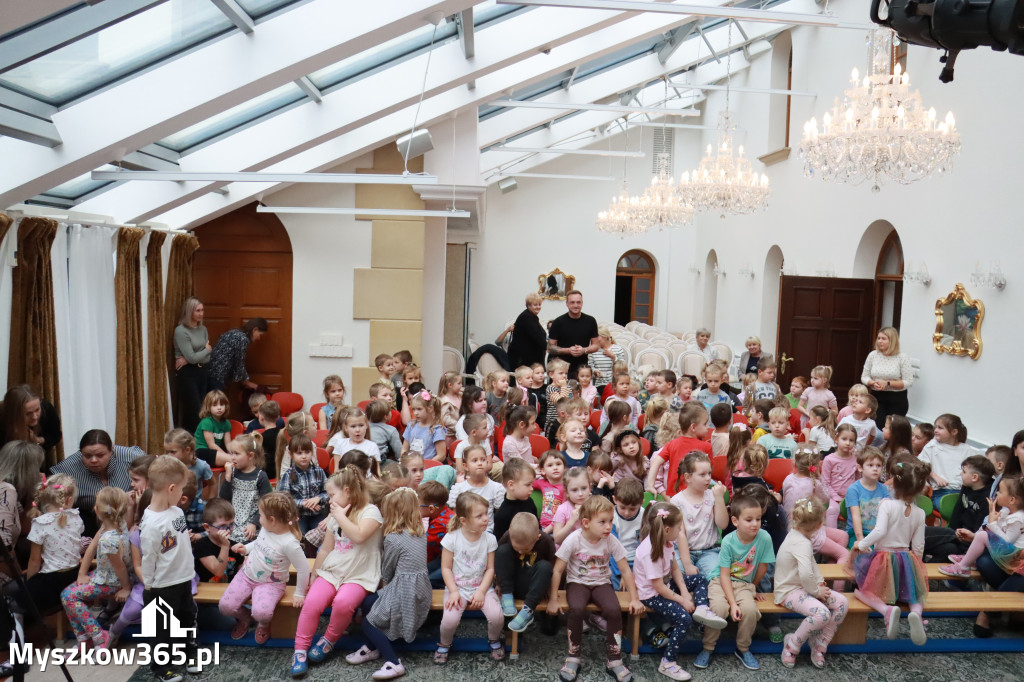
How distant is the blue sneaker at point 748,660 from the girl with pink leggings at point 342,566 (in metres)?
1.87

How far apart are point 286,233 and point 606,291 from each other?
1087 cm

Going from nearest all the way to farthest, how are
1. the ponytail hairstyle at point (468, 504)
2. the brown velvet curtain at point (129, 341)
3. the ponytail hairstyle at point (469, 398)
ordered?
the ponytail hairstyle at point (468, 504) < the ponytail hairstyle at point (469, 398) < the brown velvet curtain at point (129, 341)

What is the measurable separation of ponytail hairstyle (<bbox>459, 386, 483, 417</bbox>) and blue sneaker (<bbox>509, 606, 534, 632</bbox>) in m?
2.33

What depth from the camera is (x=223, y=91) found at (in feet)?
16.0

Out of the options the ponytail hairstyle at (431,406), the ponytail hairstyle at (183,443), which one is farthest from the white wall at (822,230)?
the ponytail hairstyle at (183,443)

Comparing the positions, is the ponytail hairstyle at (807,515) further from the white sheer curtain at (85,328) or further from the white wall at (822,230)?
the white sheer curtain at (85,328)

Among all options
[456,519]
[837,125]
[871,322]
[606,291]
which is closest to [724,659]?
[456,519]

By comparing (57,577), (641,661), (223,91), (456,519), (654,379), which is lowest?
(641,661)

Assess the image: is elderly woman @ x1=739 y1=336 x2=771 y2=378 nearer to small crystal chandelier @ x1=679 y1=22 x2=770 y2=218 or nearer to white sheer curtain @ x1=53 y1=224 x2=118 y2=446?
small crystal chandelier @ x1=679 y1=22 x2=770 y2=218

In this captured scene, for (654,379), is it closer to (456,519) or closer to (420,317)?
(420,317)

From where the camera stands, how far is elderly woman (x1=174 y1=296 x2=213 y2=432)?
7734 mm

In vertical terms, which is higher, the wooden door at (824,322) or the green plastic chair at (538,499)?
the wooden door at (824,322)

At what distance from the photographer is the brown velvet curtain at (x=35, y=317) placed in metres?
5.22

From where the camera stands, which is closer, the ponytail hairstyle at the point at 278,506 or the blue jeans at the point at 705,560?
the ponytail hairstyle at the point at 278,506
